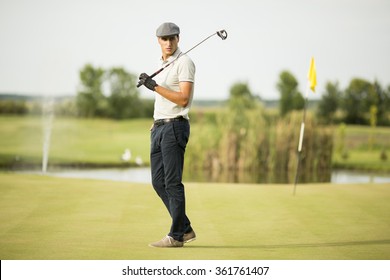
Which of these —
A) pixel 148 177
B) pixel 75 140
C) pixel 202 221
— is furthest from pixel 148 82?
pixel 75 140

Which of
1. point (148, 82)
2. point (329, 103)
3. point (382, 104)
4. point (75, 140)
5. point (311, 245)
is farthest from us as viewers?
point (75, 140)

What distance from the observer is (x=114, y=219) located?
6.84 m

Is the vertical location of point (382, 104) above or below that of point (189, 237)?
above

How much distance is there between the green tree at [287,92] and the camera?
113ft

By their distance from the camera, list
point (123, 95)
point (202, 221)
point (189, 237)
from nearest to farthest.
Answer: point (189, 237), point (202, 221), point (123, 95)

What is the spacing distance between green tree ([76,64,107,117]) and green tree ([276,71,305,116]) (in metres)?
8.75

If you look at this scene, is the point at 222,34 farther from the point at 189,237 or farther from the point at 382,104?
the point at 382,104

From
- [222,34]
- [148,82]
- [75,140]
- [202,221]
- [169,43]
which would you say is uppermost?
[222,34]

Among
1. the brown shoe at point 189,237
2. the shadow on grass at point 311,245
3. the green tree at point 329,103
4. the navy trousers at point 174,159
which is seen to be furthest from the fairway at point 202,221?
the green tree at point 329,103

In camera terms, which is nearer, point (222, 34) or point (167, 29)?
point (167, 29)

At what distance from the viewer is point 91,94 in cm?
3897

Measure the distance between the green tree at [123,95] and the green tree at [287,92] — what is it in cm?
651

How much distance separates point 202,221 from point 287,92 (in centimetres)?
2832

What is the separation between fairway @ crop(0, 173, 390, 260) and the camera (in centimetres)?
543
